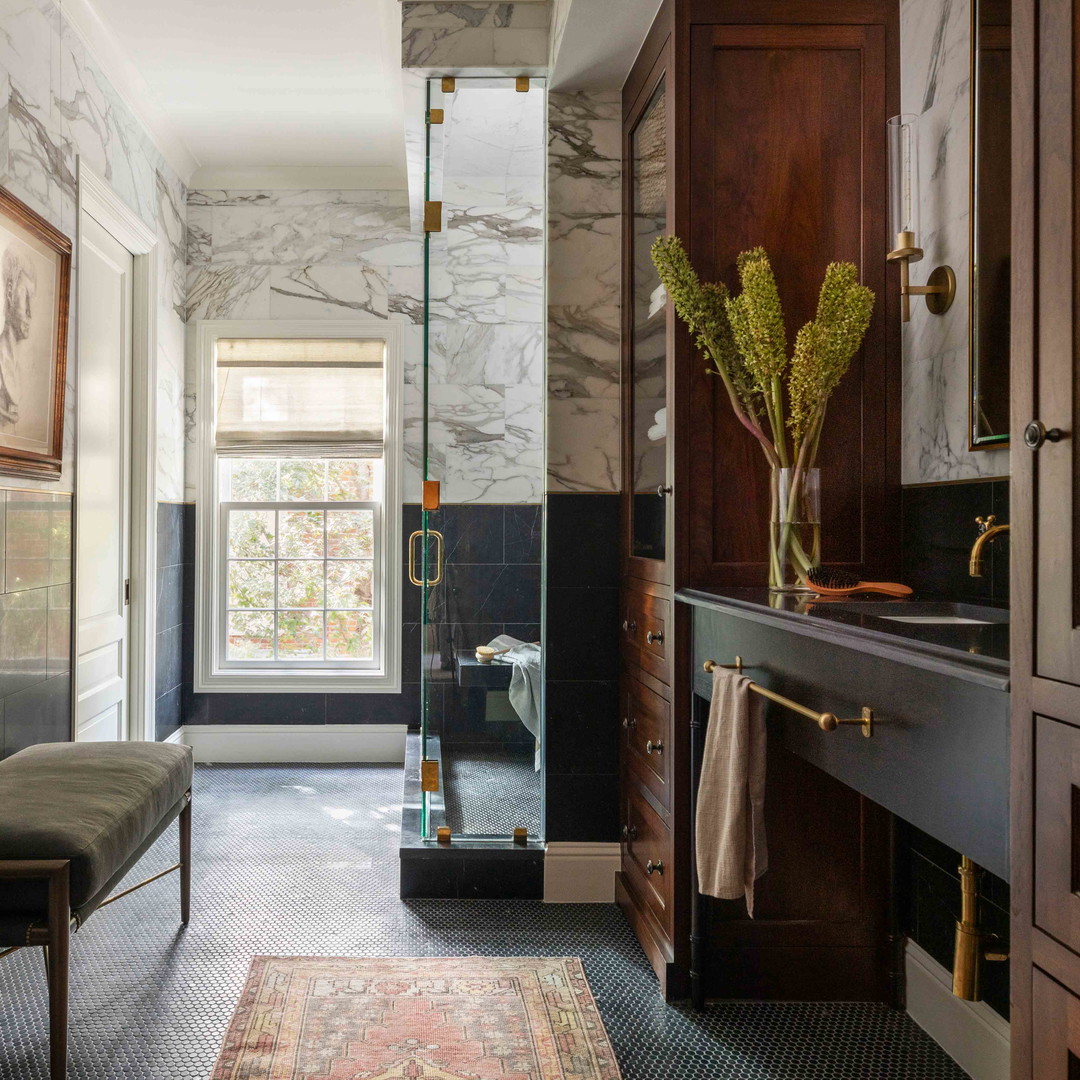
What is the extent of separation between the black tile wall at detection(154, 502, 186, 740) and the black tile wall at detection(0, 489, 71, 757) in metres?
1.02

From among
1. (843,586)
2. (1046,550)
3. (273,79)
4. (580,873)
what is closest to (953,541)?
(843,586)

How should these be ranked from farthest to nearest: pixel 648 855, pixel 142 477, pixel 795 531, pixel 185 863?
pixel 142 477, pixel 185 863, pixel 648 855, pixel 795 531

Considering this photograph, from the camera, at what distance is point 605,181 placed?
105 inches

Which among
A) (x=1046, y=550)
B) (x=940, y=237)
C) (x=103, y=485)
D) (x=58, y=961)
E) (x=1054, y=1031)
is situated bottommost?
(x=58, y=961)

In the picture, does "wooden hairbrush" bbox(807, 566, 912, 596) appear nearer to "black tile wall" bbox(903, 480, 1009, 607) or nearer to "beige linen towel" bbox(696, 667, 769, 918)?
"black tile wall" bbox(903, 480, 1009, 607)

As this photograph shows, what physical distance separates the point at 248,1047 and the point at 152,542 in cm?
245

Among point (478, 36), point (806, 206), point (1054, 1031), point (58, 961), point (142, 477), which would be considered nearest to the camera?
Answer: point (1054, 1031)

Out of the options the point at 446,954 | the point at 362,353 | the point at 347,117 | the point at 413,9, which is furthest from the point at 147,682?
the point at 413,9

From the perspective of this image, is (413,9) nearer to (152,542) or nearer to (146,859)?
(152,542)

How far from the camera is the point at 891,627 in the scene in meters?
1.22

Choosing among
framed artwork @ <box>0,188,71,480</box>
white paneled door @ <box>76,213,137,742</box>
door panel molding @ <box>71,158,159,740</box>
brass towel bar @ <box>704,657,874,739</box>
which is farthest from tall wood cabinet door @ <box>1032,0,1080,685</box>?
door panel molding @ <box>71,158,159,740</box>

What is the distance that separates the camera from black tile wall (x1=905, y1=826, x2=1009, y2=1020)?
1657 mm

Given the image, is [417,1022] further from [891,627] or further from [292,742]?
[292,742]

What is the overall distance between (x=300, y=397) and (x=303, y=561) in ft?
2.63
